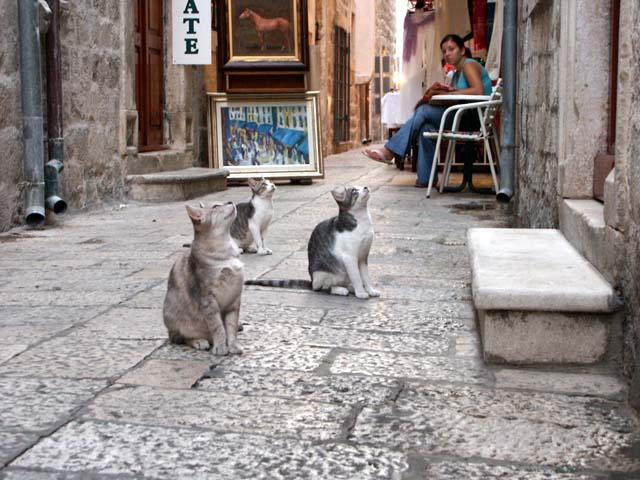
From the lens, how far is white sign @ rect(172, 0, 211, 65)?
9.02m

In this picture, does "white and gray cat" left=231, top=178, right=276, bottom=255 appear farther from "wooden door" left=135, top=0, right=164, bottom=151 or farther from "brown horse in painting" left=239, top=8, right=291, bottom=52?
"brown horse in painting" left=239, top=8, right=291, bottom=52

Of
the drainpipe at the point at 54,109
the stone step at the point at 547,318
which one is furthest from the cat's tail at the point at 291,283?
the drainpipe at the point at 54,109

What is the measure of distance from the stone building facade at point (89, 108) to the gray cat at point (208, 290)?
3.48 m

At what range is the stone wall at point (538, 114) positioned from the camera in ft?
15.3

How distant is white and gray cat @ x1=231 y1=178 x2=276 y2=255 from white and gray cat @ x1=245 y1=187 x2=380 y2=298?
46.7 inches

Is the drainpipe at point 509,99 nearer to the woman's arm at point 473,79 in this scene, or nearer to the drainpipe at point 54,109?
the woman's arm at point 473,79

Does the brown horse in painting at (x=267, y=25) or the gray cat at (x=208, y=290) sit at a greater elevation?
the brown horse in painting at (x=267, y=25)

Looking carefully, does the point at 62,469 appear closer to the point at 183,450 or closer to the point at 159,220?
the point at 183,450

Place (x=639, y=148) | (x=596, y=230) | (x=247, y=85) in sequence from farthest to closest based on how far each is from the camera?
(x=247, y=85)
(x=596, y=230)
(x=639, y=148)

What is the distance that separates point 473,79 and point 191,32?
2.75 m

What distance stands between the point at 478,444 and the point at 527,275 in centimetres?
98

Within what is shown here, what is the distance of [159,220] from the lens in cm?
693

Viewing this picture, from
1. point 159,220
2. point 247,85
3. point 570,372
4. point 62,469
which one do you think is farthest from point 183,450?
point 247,85

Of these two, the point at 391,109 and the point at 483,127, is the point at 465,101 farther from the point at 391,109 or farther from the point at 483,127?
the point at 391,109
